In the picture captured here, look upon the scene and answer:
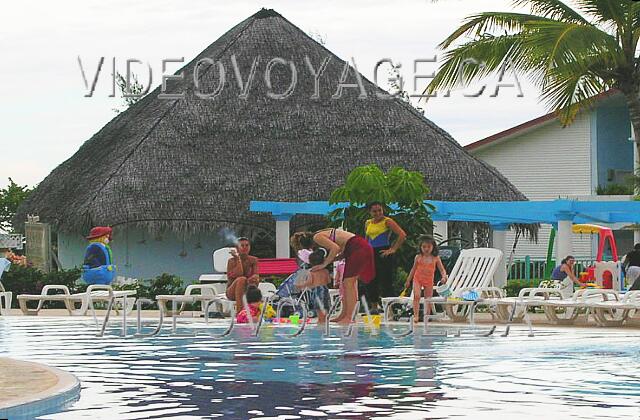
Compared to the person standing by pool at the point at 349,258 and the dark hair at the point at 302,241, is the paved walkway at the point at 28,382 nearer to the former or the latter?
the person standing by pool at the point at 349,258

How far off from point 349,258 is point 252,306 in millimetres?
2053

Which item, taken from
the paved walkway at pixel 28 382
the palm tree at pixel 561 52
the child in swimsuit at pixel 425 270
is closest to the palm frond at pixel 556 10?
the palm tree at pixel 561 52

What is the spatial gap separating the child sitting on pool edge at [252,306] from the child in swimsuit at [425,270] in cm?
219

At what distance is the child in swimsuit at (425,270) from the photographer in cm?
1780

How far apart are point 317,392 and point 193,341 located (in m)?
5.61

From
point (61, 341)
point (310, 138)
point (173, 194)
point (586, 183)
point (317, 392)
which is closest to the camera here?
point (317, 392)

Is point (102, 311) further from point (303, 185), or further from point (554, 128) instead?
point (554, 128)

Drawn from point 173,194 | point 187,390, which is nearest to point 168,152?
point 173,194

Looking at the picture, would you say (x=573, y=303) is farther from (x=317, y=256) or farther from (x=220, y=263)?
(x=220, y=263)

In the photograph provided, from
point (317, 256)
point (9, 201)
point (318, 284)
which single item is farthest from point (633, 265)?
point (9, 201)

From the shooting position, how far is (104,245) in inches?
803

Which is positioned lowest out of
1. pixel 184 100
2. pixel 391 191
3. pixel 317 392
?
pixel 317 392

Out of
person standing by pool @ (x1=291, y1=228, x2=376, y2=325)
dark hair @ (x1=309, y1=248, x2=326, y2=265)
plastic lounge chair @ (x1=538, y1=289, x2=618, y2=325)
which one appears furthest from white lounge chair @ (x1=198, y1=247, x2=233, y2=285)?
plastic lounge chair @ (x1=538, y1=289, x2=618, y2=325)

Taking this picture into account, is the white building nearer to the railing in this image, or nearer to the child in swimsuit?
the railing
